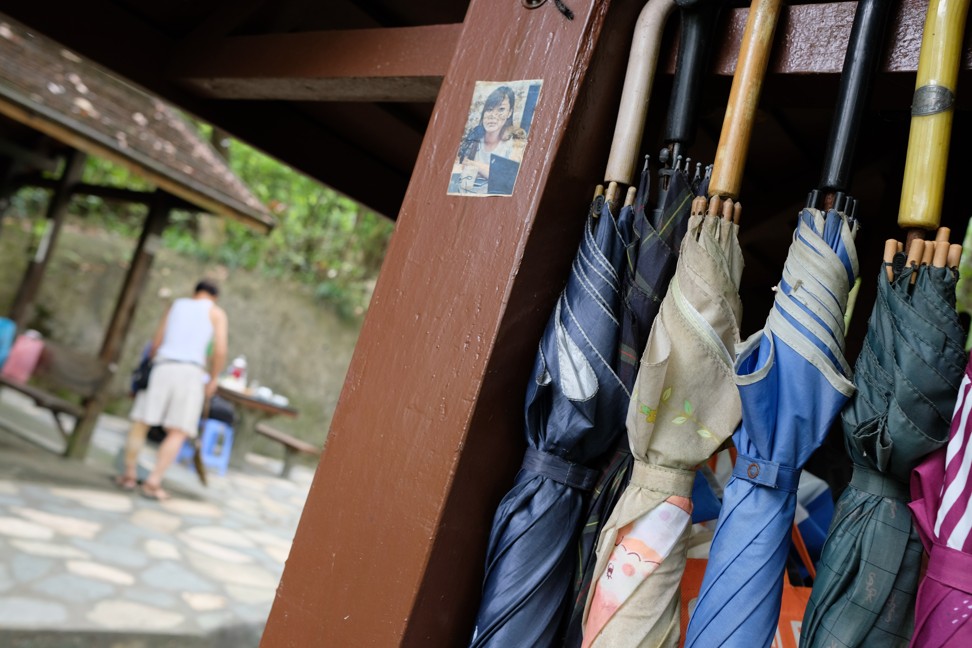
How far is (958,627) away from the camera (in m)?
0.93

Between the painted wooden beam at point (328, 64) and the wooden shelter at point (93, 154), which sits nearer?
the painted wooden beam at point (328, 64)

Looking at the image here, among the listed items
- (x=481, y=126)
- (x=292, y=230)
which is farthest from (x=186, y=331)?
(x=292, y=230)

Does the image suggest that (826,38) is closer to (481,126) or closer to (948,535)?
(481,126)

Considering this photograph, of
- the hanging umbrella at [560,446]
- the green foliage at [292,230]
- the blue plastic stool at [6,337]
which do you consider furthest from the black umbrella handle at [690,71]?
the green foliage at [292,230]

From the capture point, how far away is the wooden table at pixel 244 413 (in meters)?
8.68

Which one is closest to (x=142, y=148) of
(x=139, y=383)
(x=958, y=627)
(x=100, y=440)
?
(x=139, y=383)

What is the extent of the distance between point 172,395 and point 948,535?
246 inches

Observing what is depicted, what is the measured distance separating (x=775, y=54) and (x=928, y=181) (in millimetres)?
375

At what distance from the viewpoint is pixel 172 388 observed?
6.42 meters

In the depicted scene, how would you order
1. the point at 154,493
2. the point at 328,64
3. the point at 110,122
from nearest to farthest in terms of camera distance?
1. the point at 328,64
2. the point at 154,493
3. the point at 110,122

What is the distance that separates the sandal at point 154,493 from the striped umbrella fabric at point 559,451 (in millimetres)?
5600

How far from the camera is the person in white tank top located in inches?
251

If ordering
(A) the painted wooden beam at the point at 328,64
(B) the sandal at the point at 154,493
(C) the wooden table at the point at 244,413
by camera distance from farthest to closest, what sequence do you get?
(C) the wooden table at the point at 244,413
(B) the sandal at the point at 154,493
(A) the painted wooden beam at the point at 328,64

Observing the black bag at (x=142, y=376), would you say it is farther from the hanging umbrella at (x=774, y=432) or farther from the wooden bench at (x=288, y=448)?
the hanging umbrella at (x=774, y=432)
